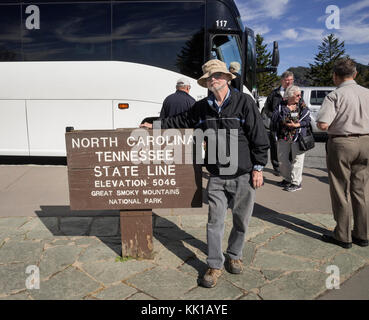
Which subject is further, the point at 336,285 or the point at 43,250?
the point at 43,250

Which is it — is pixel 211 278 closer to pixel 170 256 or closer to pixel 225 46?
pixel 170 256

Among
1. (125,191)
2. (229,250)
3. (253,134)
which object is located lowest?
(229,250)

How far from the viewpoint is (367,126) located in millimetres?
3248

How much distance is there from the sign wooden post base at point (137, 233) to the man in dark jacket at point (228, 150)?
2.22 ft

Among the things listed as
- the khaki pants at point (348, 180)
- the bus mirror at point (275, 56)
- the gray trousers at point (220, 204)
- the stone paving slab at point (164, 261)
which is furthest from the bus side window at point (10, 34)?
the khaki pants at point (348, 180)

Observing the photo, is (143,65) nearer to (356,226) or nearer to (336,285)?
(356,226)

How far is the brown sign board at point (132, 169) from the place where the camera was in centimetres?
296

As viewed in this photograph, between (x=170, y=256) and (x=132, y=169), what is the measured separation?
973 mm

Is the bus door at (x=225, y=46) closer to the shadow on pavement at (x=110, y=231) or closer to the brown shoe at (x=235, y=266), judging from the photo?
the shadow on pavement at (x=110, y=231)

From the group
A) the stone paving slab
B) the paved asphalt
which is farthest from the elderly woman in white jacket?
the stone paving slab

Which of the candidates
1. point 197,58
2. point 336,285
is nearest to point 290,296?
point 336,285

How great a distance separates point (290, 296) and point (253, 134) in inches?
52.8

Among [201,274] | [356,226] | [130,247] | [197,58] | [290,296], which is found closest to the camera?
[290,296]

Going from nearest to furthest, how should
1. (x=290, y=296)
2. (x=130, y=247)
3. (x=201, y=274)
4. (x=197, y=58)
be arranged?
1. (x=290, y=296)
2. (x=201, y=274)
3. (x=130, y=247)
4. (x=197, y=58)
